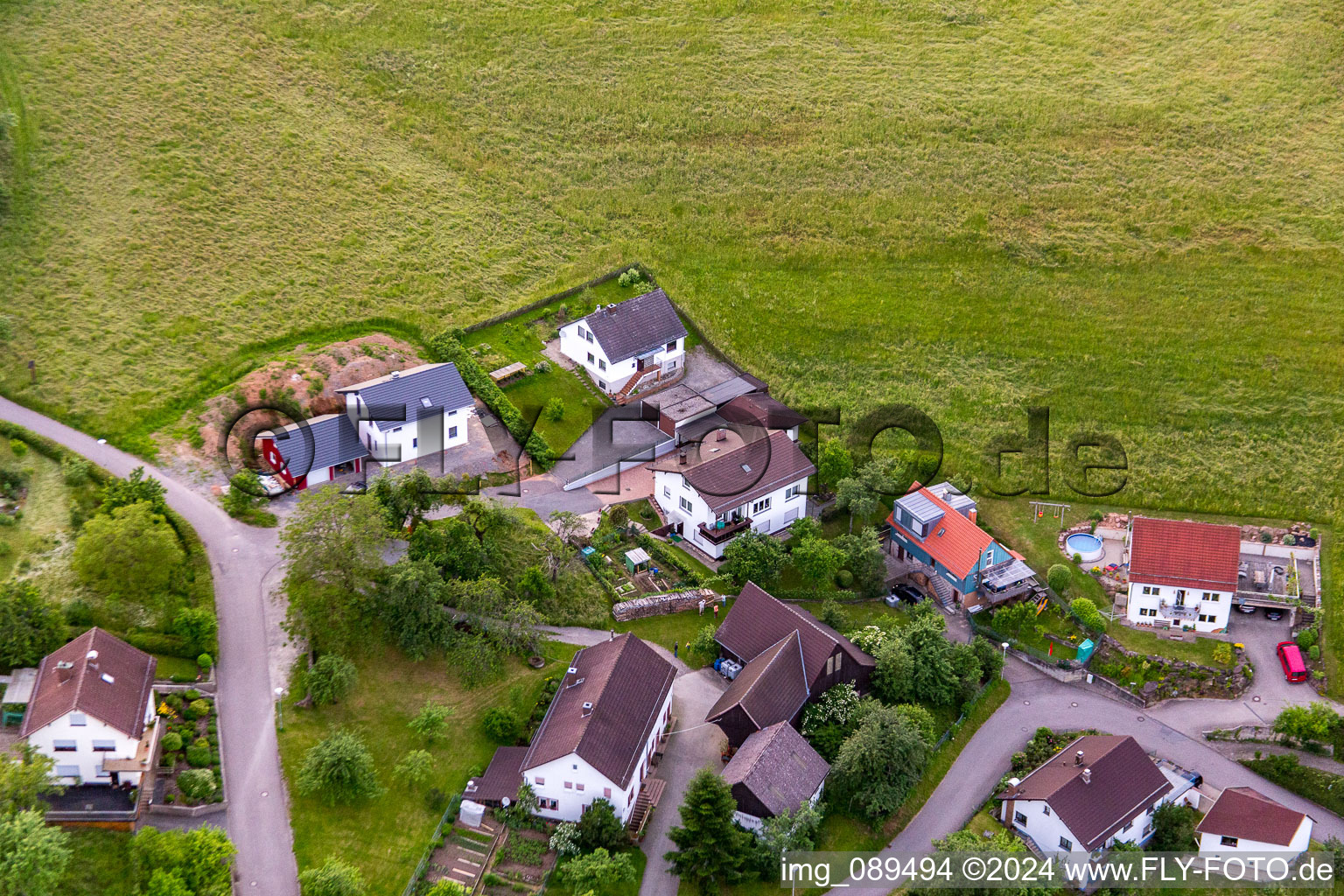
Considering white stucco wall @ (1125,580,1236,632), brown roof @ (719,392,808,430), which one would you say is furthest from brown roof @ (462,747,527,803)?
white stucco wall @ (1125,580,1236,632)

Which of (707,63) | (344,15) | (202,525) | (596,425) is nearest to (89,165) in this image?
(344,15)

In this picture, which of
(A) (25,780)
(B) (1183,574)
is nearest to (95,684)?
(A) (25,780)

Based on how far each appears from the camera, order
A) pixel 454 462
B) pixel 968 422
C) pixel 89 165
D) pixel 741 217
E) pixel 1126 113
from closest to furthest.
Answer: pixel 454 462
pixel 968 422
pixel 89 165
pixel 741 217
pixel 1126 113

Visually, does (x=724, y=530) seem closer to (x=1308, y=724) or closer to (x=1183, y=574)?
(x=1183, y=574)

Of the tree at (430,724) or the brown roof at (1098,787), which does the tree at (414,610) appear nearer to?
the tree at (430,724)

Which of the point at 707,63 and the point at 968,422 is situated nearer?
the point at 968,422

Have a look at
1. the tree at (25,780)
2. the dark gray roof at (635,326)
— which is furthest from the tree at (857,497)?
the tree at (25,780)

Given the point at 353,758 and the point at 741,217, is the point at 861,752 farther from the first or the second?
the point at 741,217
